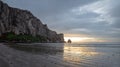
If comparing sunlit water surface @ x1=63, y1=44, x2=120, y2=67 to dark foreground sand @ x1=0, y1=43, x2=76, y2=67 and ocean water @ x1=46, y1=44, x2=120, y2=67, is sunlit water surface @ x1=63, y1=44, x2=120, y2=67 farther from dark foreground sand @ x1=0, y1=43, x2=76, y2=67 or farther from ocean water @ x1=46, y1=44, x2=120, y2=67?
dark foreground sand @ x1=0, y1=43, x2=76, y2=67

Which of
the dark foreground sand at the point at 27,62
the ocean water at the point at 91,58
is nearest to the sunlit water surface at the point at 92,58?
the ocean water at the point at 91,58

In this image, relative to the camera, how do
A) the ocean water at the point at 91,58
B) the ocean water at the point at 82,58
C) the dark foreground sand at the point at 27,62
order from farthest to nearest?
the ocean water at the point at 91,58 < the ocean water at the point at 82,58 < the dark foreground sand at the point at 27,62

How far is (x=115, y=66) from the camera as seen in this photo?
2544 centimetres

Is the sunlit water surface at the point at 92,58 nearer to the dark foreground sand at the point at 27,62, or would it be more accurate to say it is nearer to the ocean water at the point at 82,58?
the ocean water at the point at 82,58

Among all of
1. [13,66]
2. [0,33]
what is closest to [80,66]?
[13,66]

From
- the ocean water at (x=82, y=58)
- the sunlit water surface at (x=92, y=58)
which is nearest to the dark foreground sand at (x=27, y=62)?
the ocean water at (x=82, y=58)

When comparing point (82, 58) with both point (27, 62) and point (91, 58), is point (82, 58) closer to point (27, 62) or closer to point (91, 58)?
point (91, 58)

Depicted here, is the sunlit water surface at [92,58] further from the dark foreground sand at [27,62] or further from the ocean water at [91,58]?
the dark foreground sand at [27,62]

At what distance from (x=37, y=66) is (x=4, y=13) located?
18670cm

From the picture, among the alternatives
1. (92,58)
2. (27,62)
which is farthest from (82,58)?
(27,62)

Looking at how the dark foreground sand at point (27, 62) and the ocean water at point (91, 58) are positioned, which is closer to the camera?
the dark foreground sand at point (27, 62)

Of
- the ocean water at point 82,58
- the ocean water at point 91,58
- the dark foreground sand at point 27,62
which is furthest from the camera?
the ocean water at point 91,58

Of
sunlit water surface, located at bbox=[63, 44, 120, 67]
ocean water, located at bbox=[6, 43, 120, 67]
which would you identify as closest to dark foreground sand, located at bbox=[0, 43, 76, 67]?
ocean water, located at bbox=[6, 43, 120, 67]

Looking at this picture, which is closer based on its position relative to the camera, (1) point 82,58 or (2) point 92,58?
(1) point 82,58
